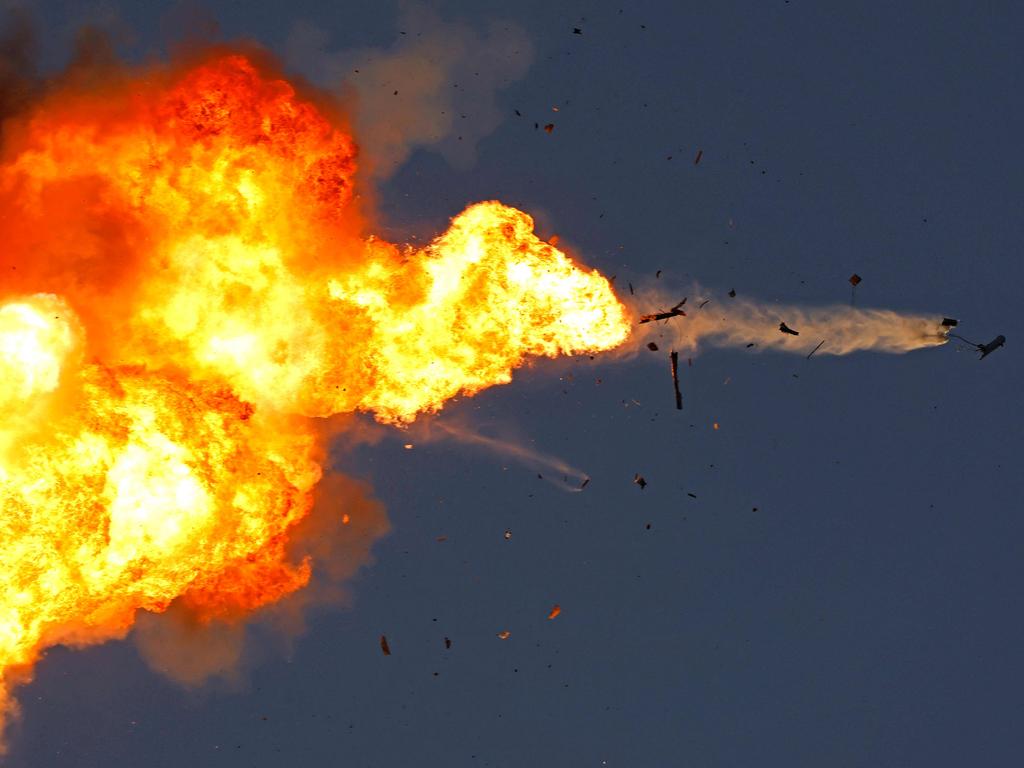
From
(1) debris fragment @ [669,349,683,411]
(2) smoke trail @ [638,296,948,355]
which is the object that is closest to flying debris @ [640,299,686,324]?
(2) smoke trail @ [638,296,948,355]

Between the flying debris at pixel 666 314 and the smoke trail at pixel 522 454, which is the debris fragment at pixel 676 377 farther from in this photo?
the smoke trail at pixel 522 454

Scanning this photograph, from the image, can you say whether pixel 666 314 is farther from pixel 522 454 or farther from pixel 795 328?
pixel 522 454

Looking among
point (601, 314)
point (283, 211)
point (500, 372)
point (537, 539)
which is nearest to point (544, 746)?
point (537, 539)

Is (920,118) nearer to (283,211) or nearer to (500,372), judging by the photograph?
(500,372)

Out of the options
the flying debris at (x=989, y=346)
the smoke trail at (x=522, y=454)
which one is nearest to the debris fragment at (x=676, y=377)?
the smoke trail at (x=522, y=454)

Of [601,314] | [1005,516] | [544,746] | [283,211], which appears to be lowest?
[544,746]

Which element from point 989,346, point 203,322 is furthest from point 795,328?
point 203,322
